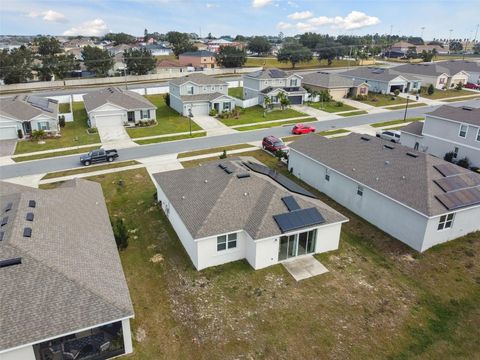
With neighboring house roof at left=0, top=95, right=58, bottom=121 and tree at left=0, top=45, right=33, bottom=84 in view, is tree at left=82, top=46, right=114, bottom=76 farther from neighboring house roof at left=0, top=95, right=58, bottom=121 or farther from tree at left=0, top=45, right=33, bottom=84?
neighboring house roof at left=0, top=95, right=58, bottom=121

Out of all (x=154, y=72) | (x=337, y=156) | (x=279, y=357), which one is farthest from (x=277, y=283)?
(x=154, y=72)

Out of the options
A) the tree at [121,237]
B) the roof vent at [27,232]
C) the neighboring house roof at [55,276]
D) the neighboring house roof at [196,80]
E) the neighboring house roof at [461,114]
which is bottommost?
the tree at [121,237]

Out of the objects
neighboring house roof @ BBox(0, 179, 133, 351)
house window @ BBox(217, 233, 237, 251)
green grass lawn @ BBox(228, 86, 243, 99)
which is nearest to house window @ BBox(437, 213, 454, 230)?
house window @ BBox(217, 233, 237, 251)

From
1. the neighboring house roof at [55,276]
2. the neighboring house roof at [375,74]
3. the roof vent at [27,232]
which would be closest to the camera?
the neighboring house roof at [55,276]

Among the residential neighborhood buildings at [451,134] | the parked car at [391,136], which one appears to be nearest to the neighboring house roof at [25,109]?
the parked car at [391,136]

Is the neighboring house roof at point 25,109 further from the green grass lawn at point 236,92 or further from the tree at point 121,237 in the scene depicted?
the green grass lawn at point 236,92

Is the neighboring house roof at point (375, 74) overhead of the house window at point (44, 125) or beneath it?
overhead

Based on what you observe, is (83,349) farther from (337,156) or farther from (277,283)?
(337,156)
